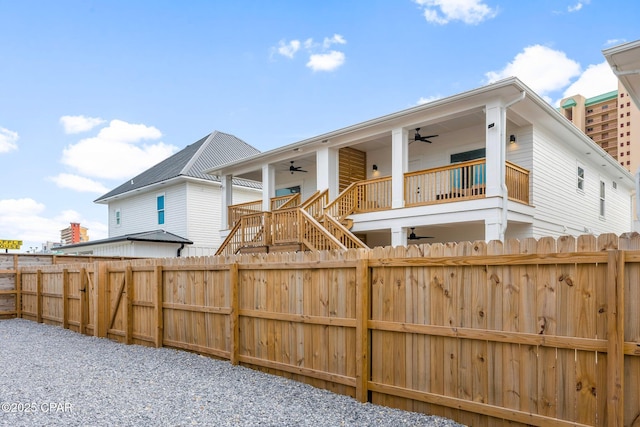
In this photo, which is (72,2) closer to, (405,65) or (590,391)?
(405,65)

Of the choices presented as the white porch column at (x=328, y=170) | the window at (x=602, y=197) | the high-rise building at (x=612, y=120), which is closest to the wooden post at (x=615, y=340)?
the white porch column at (x=328, y=170)

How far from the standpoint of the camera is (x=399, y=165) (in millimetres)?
11812

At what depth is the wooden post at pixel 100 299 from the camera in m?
9.34

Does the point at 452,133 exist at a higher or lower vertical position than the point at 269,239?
higher

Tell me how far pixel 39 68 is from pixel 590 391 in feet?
68.6

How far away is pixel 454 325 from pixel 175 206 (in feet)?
63.6

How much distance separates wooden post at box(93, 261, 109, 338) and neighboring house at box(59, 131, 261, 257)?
10567 millimetres

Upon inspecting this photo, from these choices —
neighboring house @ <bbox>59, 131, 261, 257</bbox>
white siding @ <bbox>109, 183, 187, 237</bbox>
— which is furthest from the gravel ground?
white siding @ <bbox>109, 183, 187, 237</bbox>

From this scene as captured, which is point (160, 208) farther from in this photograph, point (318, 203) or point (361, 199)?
point (361, 199)

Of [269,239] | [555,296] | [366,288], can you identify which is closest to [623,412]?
[555,296]

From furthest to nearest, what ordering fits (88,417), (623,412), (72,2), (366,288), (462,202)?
(72,2) < (462,202) < (366,288) < (88,417) < (623,412)

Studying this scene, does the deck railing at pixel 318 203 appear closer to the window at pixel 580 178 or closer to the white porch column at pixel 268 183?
the white porch column at pixel 268 183

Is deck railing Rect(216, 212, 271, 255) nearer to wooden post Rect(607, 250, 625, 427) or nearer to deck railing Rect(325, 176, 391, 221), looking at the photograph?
deck railing Rect(325, 176, 391, 221)

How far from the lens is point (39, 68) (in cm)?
Answer: 1769
